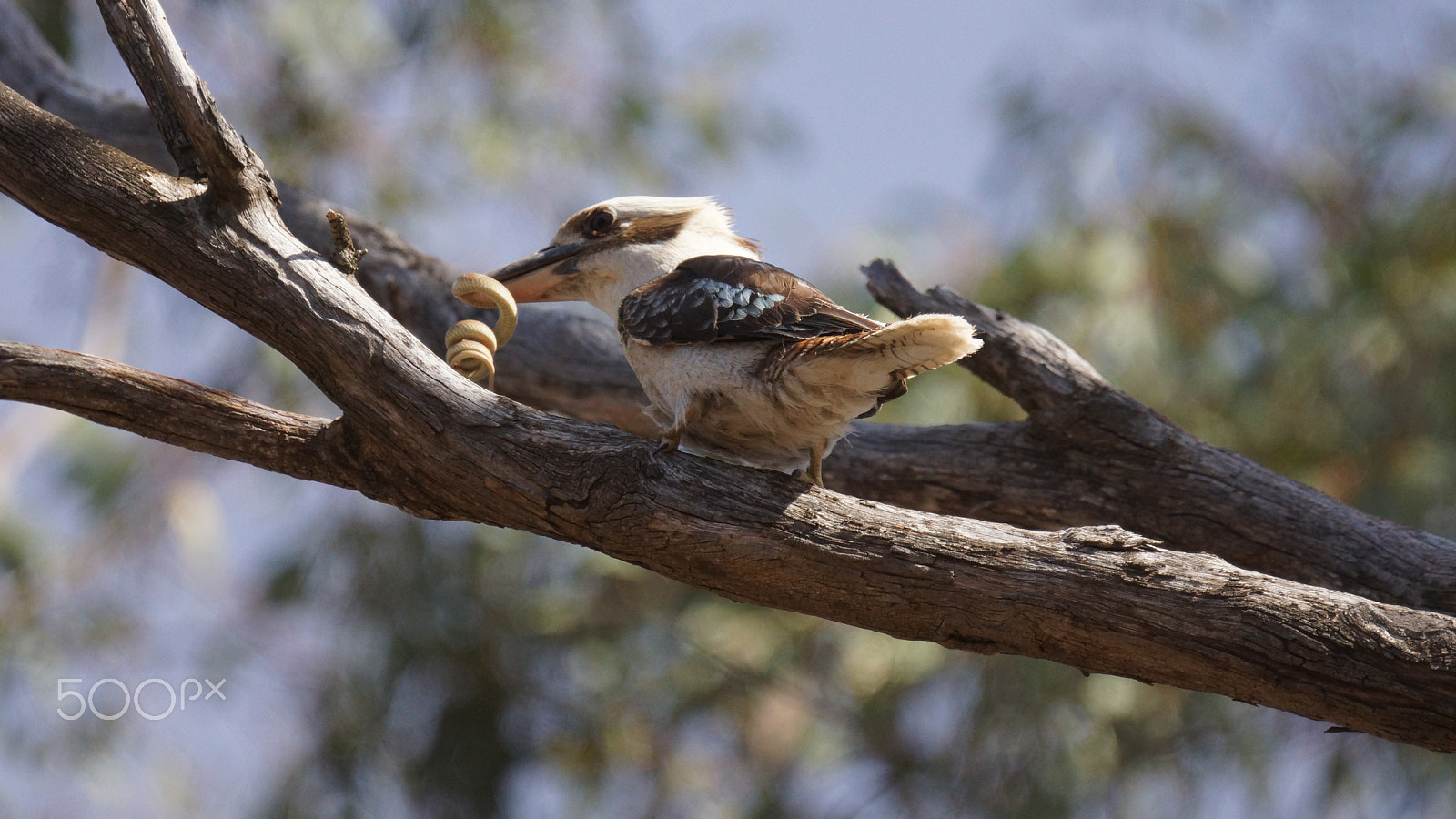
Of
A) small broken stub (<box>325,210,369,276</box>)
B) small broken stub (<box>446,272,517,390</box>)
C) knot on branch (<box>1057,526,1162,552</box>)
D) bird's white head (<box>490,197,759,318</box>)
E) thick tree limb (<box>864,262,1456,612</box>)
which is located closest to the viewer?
knot on branch (<box>1057,526,1162,552</box>)

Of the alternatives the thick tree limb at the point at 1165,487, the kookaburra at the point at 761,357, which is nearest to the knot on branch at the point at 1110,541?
the kookaburra at the point at 761,357

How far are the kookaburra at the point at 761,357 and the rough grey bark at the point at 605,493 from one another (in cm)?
24

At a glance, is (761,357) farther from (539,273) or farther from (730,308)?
(539,273)

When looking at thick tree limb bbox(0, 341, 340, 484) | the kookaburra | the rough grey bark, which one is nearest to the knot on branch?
the rough grey bark

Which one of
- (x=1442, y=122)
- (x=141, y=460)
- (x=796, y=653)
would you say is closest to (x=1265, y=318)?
(x=1442, y=122)

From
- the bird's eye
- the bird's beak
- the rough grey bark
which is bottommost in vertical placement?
the rough grey bark

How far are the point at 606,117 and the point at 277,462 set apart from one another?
4652mm

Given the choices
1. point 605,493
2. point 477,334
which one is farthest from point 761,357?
point 477,334

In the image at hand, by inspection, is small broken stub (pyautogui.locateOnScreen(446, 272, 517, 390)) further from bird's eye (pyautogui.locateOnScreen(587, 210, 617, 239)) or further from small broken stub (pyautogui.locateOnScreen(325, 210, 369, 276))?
bird's eye (pyautogui.locateOnScreen(587, 210, 617, 239))

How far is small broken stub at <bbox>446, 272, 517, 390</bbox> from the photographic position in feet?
8.55

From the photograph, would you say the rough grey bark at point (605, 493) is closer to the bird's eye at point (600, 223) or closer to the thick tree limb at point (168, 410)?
the thick tree limb at point (168, 410)

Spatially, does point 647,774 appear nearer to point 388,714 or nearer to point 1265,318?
point 388,714

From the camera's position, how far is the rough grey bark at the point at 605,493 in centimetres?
199

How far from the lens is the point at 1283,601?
2.01m
